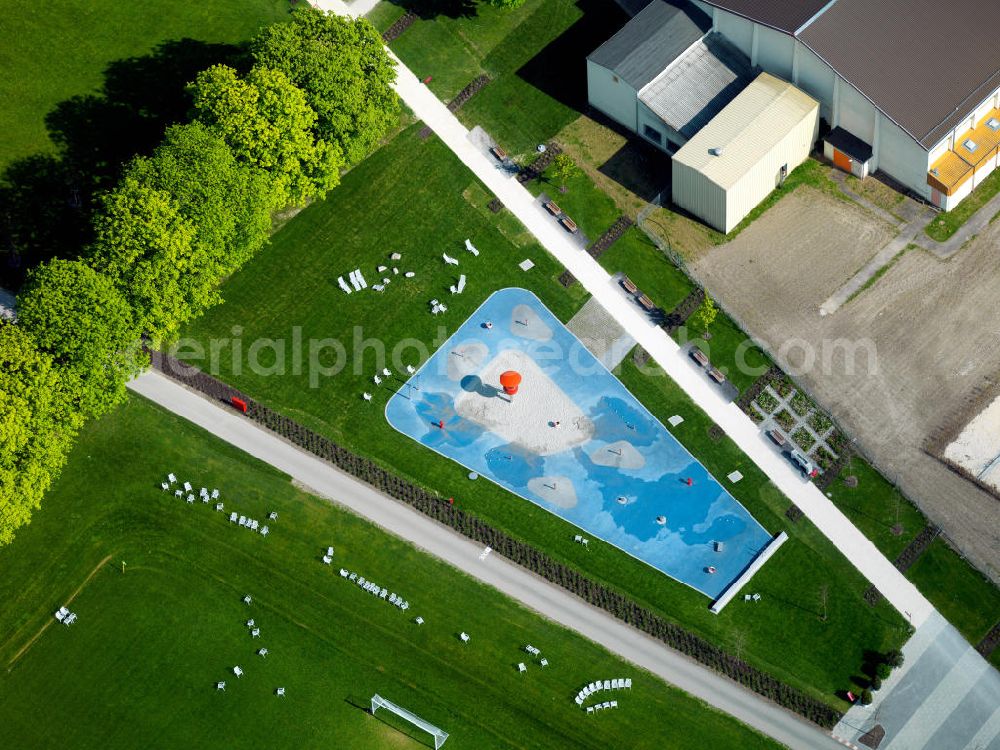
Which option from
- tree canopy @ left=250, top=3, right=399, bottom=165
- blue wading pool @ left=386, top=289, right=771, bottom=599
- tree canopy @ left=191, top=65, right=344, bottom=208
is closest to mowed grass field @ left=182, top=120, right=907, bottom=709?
blue wading pool @ left=386, top=289, right=771, bottom=599

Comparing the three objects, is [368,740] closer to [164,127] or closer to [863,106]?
[164,127]

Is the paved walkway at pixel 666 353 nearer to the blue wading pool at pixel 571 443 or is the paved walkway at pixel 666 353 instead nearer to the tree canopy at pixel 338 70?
the blue wading pool at pixel 571 443

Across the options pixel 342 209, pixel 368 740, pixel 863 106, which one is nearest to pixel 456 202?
pixel 342 209

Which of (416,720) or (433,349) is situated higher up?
(433,349)

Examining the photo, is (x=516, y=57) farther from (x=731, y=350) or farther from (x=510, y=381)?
(x=731, y=350)

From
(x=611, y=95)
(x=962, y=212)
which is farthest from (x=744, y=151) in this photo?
(x=962, y=212)
